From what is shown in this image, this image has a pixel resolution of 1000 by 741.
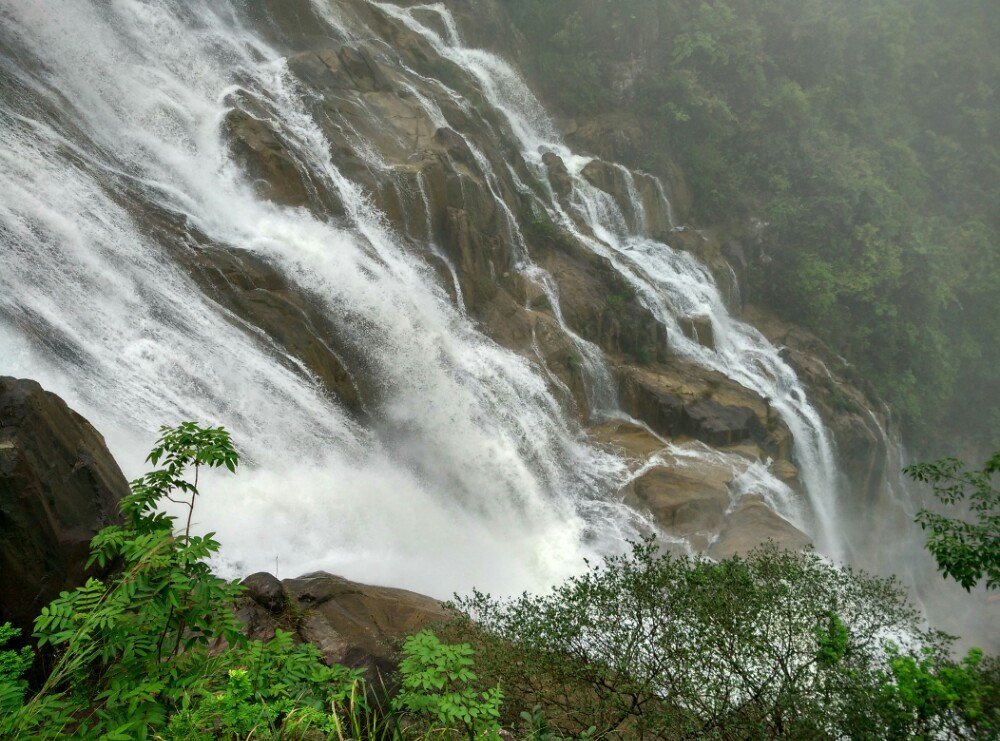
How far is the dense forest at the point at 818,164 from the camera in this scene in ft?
90.0

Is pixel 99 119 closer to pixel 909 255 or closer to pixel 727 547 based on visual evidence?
pixel 727 547

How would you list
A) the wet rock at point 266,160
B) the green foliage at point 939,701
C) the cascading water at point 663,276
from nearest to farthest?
1. the green foliage at point 939,701
2. the wet rock at point 266,160
3. the cascading water at point 663,276

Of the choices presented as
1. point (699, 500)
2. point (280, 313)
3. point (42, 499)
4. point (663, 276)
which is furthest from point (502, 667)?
point (663, 276)

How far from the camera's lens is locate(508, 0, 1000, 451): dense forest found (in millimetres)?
27438

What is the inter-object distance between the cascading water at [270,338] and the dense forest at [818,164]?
394 inches

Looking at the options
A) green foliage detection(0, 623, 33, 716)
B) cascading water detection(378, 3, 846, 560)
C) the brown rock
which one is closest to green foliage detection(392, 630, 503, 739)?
green foliage detection(0, 623, 33, 716)

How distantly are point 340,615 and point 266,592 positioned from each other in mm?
1107

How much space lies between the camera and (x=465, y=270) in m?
17.6

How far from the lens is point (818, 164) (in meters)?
28.9

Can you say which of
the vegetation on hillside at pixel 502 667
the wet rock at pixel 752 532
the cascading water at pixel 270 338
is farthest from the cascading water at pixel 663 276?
the vegetation on hillside at pixel 502 667

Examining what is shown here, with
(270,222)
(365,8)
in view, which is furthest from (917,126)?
(270,222)

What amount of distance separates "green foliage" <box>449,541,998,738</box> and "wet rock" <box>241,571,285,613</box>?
216 centimetres

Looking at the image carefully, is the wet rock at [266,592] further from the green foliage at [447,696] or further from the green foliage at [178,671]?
the green foliage at [447,696]

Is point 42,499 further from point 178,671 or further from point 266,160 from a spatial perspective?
point 266,160
